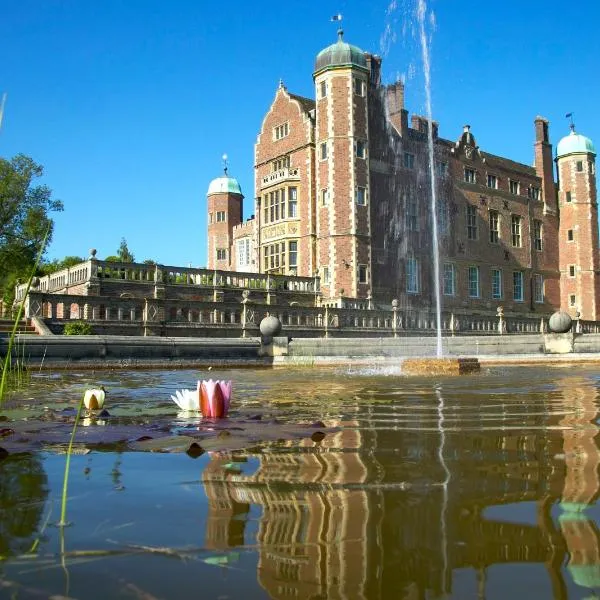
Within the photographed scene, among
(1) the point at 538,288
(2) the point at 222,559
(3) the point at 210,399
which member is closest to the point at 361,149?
(1) the point at 538,288

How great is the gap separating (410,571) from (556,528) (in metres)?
0.40

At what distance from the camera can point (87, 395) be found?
3.79 meters

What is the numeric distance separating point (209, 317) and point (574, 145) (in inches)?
1344

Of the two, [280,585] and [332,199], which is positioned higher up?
[332,199]

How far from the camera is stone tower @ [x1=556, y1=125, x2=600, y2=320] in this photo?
150ft

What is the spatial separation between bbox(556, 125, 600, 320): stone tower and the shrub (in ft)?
122

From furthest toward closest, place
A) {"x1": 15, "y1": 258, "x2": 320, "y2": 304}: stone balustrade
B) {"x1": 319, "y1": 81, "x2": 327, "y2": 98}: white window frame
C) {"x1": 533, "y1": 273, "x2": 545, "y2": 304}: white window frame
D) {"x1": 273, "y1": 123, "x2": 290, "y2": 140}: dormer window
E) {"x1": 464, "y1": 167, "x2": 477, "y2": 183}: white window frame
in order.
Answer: {"x1": 533, "y1": 273, "x2": 545, "y2": 304}: white window frame < {"x1": 464, "y1": 167, "x2": 477, "y2": 183}: white window frame < {"x1": 273, "y1": 123, "x2": 290, "y2": 140}: dormer window < {"x1": 319, "y1": 81, "x2": 327, "y2": 98}: white window frame < {"x1": 15, "y1": 258, "x2": 320, "y2": 304}: stone balustrade

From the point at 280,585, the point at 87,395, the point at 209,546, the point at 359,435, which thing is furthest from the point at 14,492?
the point at 87,395

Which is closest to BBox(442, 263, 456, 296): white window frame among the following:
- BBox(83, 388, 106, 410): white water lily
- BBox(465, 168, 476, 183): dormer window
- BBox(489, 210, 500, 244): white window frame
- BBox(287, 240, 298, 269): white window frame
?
BBox(489, 210, 500, 244): white window frame

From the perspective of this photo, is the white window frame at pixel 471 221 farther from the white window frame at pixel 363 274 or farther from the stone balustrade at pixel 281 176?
the stone balustrade at pixel 281 176

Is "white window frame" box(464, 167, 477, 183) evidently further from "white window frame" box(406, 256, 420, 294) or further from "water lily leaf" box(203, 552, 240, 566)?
"water lily leaf" box(203, 552, 240, 566)

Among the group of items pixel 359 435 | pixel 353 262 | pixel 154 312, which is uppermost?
A: pixel 353 262

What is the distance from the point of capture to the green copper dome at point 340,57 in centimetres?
3259

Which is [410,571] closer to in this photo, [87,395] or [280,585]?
[280,585]
